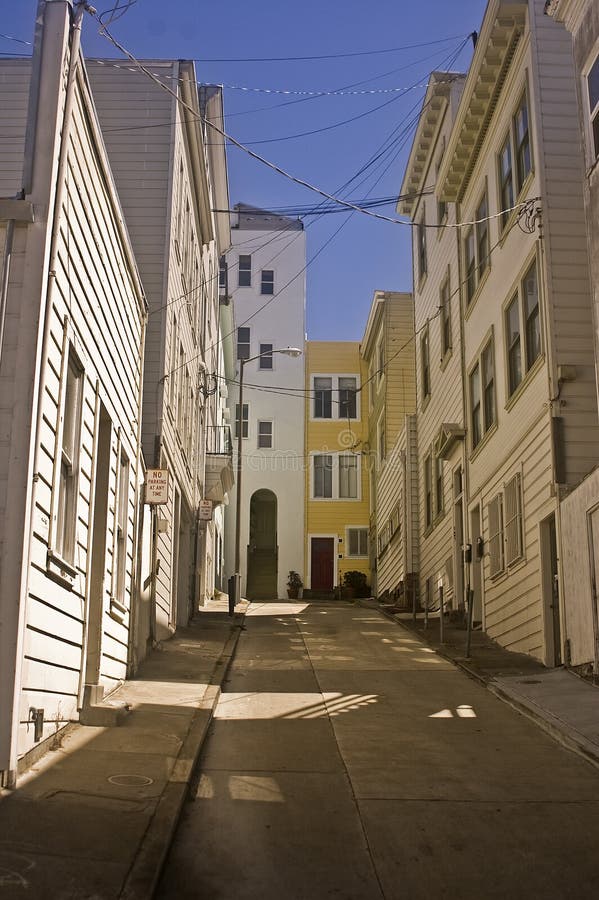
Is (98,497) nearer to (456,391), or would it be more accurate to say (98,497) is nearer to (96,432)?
(96,432)

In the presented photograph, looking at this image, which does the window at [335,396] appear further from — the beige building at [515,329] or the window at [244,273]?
the beige building at [515,329]

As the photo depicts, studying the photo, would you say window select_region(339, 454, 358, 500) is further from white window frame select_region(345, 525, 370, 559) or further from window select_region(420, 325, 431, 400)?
window select_region(420, 325, 431, 400)

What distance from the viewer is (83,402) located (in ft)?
32.8

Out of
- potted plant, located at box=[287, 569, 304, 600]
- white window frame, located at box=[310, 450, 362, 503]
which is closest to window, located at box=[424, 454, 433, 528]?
potted plant, located at box=[287, 569, 304, 600]

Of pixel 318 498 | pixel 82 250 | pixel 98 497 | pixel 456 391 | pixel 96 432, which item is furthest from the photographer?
pixel 318 498

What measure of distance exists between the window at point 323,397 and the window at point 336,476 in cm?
193

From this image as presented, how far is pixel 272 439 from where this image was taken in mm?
47750

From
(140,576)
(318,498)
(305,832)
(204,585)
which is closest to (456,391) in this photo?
(140,576)

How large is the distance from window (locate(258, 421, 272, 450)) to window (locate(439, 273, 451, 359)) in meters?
23.4

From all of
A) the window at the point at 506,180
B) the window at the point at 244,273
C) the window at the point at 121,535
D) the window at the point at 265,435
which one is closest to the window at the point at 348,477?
the window at the point at 265,435

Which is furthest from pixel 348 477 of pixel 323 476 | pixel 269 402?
pixel 269 402

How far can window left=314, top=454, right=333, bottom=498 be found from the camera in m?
46.8

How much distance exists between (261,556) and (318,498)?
5915 mm

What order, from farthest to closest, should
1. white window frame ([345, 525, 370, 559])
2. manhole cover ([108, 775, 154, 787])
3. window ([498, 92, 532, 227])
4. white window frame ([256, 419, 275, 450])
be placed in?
white window frame ([256, 419, 275, 450]) < white window frame ([345, 525, 370, 559]) < window ([498, 92, 532, 227]) < manhole cover ([108, 775, 154, 787])
